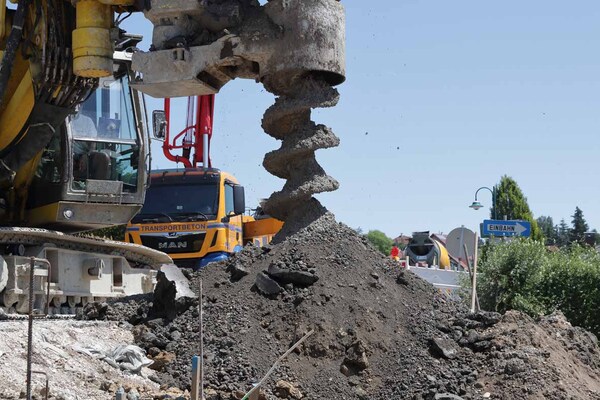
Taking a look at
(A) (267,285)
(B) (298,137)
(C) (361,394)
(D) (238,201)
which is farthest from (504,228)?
(C) (361,394)

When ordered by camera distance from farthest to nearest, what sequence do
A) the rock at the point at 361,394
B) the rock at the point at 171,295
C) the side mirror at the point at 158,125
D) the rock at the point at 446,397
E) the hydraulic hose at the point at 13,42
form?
the side mirror at the point at 158,125 < the hydraulic hose at the point at 13,42 < the rock at the point at 171,295 < the rock at the point at 361,394 < the rock at the point at 446,397

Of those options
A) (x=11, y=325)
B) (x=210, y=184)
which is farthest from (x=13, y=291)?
(x=210, y=184)

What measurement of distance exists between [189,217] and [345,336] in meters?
11.6

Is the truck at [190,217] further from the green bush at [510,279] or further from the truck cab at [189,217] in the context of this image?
the green bush at [510,279]

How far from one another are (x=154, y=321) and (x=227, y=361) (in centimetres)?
107

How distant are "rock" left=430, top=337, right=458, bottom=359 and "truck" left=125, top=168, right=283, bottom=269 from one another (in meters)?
11.2

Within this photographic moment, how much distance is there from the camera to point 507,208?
48062mm

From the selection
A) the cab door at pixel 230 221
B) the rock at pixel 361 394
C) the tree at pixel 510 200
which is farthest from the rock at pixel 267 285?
the tree at pixel 510 200

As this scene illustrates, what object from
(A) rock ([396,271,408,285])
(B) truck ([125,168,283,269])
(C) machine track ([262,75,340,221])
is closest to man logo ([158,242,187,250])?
(B) truck ([125,168,283,269])

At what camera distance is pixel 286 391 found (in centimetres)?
746

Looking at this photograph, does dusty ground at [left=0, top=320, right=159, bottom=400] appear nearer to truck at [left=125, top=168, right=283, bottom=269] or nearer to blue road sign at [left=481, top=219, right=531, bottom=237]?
truck at [left=125, top=168, right=283, bottom=269]

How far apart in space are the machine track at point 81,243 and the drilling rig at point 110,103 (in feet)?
0.06

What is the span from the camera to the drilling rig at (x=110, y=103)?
8.89 m

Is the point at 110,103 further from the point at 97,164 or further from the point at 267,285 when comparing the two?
the point at 267,285
